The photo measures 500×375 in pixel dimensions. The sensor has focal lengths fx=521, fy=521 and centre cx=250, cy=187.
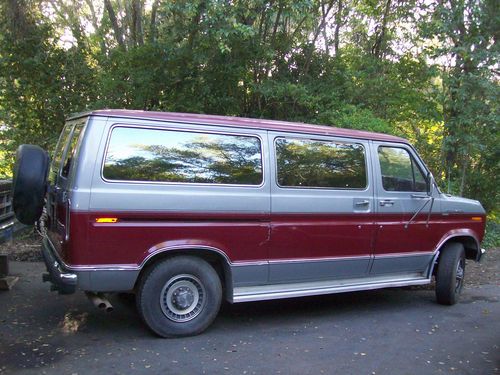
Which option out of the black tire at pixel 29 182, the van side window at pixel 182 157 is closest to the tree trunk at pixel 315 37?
the van side window at pixel 182 157

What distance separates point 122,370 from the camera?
416 centimetres

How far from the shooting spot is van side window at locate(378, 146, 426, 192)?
5.99 m

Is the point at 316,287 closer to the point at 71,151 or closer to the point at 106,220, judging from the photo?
the point at 106,220

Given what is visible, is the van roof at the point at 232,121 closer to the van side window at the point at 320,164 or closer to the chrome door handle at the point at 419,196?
the van side window at the point at 320,164

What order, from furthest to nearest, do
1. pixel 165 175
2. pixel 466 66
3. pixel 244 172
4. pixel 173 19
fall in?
pixel 466 66 → pixel 173 19 → pixel 244 172 → pixel 165 175

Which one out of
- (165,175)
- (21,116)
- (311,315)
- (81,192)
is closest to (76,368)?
(81,192)

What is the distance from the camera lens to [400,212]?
235 inches

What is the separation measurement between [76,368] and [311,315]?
107 inches

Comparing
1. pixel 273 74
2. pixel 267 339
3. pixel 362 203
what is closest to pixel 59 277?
pixel 267 339

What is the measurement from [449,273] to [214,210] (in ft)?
10.7

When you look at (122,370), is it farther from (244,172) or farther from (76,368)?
(244,172)

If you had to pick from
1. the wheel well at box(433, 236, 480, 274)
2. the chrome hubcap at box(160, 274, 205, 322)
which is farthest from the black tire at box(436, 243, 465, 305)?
the chrome hubcap at box(160, 274, 205, 322)

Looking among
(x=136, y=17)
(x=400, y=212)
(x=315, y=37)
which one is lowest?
(x=400, y=212)

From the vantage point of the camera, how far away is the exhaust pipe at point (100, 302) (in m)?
4.61
